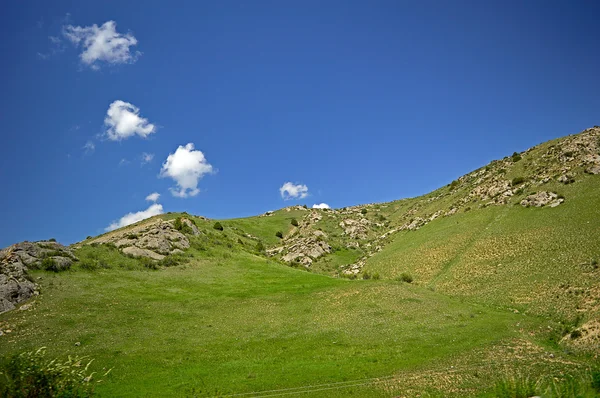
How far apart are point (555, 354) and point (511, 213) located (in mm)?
54486

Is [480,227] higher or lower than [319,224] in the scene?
lower

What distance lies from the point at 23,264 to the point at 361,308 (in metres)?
54.1

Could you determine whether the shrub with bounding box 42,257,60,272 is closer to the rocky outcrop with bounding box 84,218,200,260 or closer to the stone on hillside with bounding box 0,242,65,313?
the stone on hillside with bounding box 0,242,65,313

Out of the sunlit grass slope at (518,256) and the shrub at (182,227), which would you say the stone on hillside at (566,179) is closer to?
the sunlit grass slope at (518,256)

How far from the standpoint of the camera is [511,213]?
83.2 metres

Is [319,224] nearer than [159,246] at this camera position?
No

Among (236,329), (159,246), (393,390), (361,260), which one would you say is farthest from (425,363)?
(361,260)

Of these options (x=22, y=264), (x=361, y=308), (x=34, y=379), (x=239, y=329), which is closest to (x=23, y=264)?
(x=22, y=264)

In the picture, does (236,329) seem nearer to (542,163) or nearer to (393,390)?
(393,390)

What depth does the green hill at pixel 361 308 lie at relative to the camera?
33875 millimetres

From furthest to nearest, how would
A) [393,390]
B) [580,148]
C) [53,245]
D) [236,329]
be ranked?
[580,148] < [53,245] < [236,329] < [393,390]

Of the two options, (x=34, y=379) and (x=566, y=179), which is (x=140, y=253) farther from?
(x=566, y=179)

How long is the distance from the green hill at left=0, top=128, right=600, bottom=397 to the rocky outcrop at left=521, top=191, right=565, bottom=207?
0.52m

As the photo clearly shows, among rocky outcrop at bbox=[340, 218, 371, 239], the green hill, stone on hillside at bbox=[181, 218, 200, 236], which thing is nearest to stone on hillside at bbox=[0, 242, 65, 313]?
the green hill
